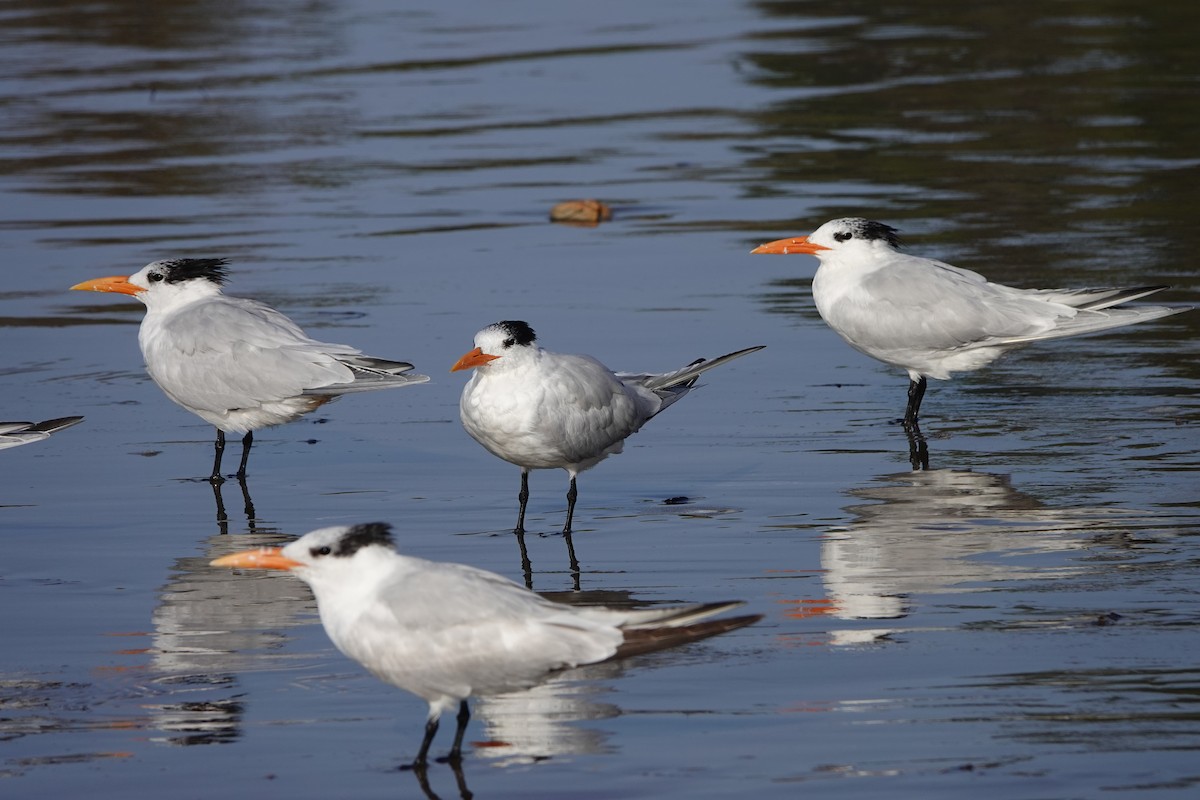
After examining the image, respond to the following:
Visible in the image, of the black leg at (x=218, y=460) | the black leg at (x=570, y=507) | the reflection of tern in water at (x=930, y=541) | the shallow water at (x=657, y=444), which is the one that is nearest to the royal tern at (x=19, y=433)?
the shallow water at (x=657, y=444)

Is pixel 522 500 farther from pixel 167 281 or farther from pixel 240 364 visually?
pixel 167 281

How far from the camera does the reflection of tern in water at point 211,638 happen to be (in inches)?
246

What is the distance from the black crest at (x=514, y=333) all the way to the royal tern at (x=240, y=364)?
107 cm

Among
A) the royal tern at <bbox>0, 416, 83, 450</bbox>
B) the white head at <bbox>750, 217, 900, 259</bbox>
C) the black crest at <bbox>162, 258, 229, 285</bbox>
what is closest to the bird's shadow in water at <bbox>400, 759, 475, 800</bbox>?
the royal tern at <bbox>0, 416, 83, 450</bbox>

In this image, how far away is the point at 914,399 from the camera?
10102mm

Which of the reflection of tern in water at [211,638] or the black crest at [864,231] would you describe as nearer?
the reflection of tern in water at [211,638]

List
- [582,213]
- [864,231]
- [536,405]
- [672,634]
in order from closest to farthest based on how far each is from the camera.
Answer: [672,634]
[536,405]
[864,231]
[582,213]

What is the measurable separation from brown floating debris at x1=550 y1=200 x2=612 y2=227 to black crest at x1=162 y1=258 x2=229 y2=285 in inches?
212

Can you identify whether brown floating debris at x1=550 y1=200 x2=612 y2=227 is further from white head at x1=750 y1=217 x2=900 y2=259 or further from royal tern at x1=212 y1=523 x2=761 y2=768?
royal tern at x1=212 y1=523 x2=761 y2=768

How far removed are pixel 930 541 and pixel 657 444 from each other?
2200 millimetres

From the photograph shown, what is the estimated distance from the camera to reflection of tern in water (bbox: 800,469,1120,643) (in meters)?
7.26

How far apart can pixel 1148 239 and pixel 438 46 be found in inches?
550

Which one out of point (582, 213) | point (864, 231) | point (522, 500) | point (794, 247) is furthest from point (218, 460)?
point (582, 213)

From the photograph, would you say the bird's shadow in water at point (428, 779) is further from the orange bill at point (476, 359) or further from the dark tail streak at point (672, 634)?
the orange bill at point (476, 359)
